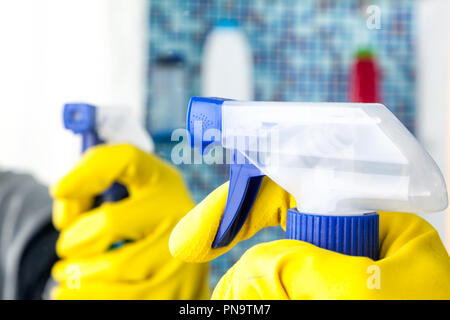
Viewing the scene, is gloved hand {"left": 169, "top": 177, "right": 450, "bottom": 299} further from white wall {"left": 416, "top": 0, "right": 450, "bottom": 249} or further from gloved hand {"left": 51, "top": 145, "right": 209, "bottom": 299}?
white wall {"left": 416, "top": 0, "right": 450, "bottom": 249}

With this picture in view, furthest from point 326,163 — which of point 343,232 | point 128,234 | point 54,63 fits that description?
point 54,63

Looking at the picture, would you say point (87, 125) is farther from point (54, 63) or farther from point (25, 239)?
point (54, 63)

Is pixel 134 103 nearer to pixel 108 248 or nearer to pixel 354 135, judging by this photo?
pixel 108 248

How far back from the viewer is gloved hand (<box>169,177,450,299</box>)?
9.0 inches

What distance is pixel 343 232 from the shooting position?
24 centimetres

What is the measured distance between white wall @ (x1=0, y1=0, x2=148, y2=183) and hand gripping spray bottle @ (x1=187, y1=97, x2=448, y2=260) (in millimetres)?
498

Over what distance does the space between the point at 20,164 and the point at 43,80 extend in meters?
0.16

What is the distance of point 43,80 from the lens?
787mm

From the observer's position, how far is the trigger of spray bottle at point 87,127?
0.42 m

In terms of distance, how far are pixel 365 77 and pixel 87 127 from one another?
570 mm

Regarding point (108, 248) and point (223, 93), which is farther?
point (223, 93)

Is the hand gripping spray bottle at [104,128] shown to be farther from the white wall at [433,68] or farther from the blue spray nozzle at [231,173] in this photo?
the white wall at [433,68]

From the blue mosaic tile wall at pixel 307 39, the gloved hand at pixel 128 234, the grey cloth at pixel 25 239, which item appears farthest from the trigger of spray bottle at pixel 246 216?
the blue mosaic tile wall at pixel 307 39
